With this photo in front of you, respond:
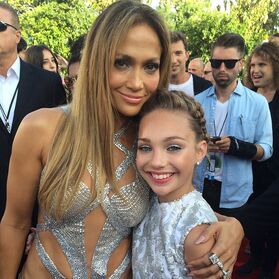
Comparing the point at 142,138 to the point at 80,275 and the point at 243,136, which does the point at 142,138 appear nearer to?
the point at 80,275

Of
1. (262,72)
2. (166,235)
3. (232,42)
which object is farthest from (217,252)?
(262,72)

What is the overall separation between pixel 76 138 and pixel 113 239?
440 millimetres

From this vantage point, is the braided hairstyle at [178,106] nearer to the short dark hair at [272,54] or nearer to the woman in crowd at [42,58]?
the short dark hair at [272,54]

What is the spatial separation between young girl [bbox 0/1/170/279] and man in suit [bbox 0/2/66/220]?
120cm

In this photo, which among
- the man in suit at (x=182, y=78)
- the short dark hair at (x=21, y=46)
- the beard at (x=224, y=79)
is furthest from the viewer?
the short dark hair at (x=21, y=46)

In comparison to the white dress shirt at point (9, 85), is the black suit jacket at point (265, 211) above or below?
below

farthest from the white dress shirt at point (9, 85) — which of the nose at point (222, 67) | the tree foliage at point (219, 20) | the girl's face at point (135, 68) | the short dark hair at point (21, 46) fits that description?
the tree foliage at point (219, 20)

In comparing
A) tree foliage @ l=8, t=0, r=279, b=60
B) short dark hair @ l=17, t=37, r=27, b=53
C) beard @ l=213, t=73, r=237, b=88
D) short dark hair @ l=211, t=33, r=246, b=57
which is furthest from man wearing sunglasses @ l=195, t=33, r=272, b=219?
tree foliage @ l=8, t=0, r=279, b=60

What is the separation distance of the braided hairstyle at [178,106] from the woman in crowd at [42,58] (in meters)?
4.20

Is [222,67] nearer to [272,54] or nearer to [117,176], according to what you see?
[272,54]

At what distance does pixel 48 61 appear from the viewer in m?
5.97

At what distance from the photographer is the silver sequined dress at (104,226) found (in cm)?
174

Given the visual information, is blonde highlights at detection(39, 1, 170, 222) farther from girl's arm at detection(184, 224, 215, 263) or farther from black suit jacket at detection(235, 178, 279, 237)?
black suit jacket at detection(235, 178, 279, 237)

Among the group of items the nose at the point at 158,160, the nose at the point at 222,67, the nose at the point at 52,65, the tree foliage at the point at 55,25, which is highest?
the tree foliage at the point at 55,25
